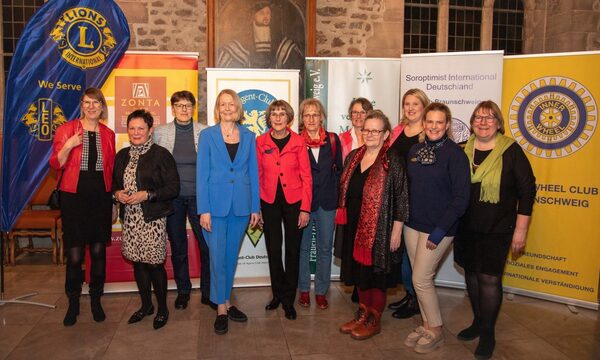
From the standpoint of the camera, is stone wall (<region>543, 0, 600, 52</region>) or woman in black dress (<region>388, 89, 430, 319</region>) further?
stone wall (<region>543, 0, 600, 52</region>)

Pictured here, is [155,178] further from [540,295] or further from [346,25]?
[346,25]

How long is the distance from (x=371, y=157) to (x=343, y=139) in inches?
44.7

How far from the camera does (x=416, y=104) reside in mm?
3629

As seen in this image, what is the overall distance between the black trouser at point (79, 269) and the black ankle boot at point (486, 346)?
110 inches

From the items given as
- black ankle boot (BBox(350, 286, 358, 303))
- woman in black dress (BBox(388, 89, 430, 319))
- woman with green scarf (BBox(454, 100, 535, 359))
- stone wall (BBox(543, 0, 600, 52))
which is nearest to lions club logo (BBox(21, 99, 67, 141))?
woman in black dress (BBox(388, 89, 430, 319))

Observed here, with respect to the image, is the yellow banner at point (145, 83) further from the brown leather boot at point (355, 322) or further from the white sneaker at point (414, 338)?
the white sneaker at point (414, 338)

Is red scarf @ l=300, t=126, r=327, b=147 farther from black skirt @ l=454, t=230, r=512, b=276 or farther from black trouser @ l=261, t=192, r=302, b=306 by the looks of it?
black skirt @ l=454, t=230, r=512, b=276

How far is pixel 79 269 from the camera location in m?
3.58

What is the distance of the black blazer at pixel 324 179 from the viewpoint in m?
3.84


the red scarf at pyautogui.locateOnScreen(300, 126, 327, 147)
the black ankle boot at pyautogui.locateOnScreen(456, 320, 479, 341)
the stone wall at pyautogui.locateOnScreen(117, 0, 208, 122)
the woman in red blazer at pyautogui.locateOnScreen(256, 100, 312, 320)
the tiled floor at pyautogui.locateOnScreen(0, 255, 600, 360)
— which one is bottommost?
the tiled floor at pyautogui.locateOnScreen(0, 255, 600, 360)

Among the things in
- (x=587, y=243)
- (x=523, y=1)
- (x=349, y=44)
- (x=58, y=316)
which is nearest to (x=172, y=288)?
(x=58, y=316)

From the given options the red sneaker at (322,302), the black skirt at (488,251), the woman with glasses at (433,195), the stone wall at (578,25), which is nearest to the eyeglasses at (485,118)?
the woman with glasses at (433,195)

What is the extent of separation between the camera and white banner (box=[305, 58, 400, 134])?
4.78 meters

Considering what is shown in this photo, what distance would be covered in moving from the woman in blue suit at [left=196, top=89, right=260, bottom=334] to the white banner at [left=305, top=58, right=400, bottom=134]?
1493mm
